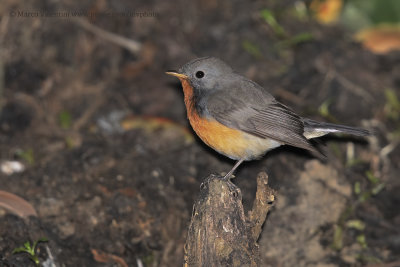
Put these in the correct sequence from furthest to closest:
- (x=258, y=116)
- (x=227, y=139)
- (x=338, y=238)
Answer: (x=338, y=238), (x=258, y=116), (x=227, y=139)

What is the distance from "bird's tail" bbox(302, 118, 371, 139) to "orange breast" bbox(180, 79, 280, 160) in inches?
20.1

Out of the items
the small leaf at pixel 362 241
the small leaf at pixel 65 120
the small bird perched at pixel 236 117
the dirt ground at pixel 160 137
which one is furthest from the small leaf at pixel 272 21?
the small leaf at pixel 362 241

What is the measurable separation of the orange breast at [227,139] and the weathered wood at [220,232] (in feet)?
3.21

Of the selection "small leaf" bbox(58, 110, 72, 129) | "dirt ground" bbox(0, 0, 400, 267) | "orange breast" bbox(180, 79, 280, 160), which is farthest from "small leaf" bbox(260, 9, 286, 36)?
"small leaf" bbox(58, 110, 72, 129)

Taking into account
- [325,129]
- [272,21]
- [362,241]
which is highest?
[272,21]

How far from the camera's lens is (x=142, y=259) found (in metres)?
5.87

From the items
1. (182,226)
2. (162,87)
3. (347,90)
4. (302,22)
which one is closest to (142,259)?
(182,226)

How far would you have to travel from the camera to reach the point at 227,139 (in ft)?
19.3

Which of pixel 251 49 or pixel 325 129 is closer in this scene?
pixel 325 129

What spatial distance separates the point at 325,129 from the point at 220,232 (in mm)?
2167

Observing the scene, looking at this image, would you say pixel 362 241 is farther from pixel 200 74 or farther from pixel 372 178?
pixel 200 74

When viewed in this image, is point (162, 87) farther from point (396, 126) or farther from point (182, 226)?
point (396, 126)

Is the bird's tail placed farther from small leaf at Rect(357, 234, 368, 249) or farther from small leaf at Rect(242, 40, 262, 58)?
small leaf at Rect(242, 40, 262, 58)

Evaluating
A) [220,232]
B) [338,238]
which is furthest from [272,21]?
[220,232]
